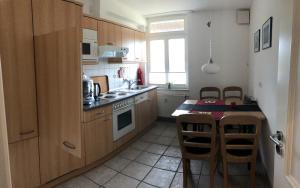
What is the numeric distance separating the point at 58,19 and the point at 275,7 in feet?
7.30

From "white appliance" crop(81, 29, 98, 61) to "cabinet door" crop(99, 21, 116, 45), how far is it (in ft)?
0.61

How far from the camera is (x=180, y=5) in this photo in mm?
4422

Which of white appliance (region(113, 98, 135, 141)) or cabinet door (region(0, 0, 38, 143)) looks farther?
white appliance (region(113, 98, 135, 141))

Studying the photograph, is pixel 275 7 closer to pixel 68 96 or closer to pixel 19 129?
pixel 68 96

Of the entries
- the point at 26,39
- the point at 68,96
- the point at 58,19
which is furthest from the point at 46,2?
the point at 68,96

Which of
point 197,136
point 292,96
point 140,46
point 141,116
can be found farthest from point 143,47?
point 292,96

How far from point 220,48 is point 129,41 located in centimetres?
203

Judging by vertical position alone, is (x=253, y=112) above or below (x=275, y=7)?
below

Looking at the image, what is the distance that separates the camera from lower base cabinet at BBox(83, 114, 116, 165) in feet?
9.53

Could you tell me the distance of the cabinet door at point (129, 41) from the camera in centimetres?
414

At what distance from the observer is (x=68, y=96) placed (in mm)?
1522

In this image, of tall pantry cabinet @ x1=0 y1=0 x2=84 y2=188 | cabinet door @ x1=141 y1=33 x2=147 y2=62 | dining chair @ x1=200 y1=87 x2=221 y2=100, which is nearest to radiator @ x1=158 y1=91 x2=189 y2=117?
dining chair @ x1=200 y1=87 x2=221 y2=100

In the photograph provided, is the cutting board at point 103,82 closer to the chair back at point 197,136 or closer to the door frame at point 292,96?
the chair back at point 197,136

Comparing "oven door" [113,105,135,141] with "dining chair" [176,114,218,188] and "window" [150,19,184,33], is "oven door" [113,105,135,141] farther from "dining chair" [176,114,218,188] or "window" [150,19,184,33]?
"window" [150,19,184,33]
